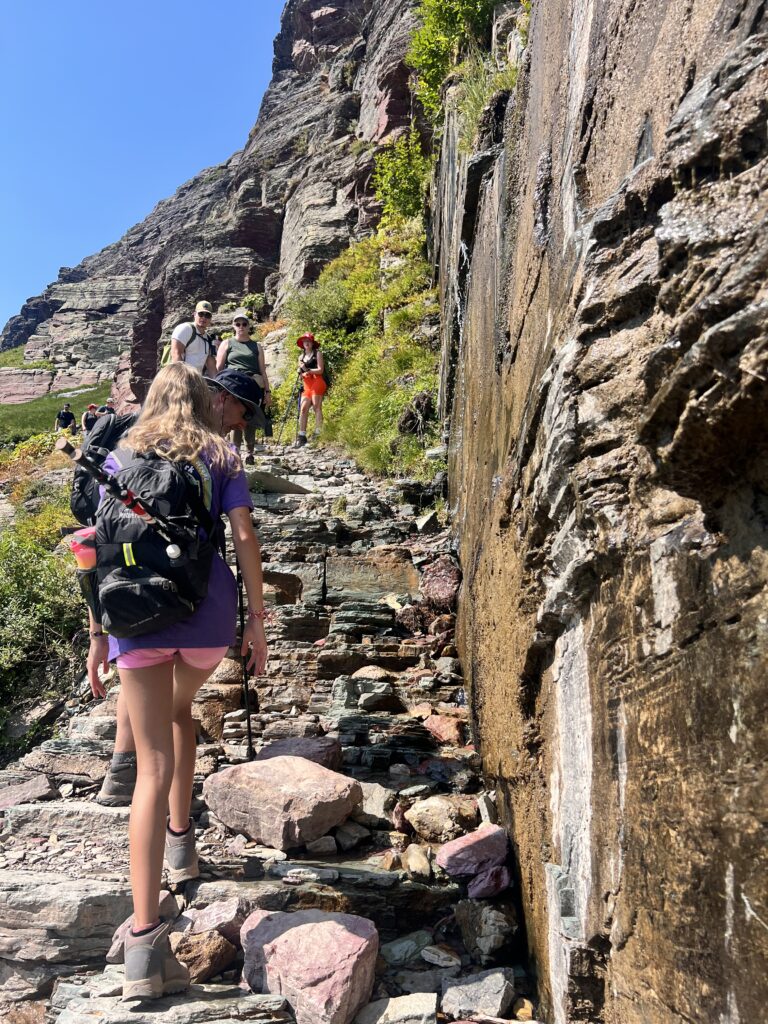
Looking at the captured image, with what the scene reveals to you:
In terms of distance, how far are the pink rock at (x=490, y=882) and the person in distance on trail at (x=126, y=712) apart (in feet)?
5.52

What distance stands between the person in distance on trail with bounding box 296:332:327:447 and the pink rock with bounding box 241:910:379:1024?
10.2 metres

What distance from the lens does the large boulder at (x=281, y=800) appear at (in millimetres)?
3031

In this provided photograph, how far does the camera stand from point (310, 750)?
368 cm

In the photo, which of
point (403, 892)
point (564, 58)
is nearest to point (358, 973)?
point (403, 892)

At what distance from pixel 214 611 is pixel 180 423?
2.25 feet

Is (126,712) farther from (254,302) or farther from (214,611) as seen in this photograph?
(254,302)

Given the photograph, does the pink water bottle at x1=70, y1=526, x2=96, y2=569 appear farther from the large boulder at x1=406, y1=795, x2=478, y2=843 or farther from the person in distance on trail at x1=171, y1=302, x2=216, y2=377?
the person in distance on trail at x1=171, y1=302, x2=216, y2=377

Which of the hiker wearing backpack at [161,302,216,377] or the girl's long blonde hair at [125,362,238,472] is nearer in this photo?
the girl's long blonde hair at [125,362,238,472]

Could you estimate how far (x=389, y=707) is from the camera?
468 centimetres

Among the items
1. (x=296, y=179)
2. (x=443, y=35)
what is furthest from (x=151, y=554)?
(x=296, y=179)

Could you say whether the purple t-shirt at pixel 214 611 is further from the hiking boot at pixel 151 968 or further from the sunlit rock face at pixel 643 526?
the sunlit rock face at pixel 643 526

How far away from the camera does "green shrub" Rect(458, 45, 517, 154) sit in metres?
4.98

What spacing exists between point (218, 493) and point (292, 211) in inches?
1042

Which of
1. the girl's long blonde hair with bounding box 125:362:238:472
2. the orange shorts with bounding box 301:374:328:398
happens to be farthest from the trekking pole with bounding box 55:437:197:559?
the orange shorts with bounding box 301:374:328:398
